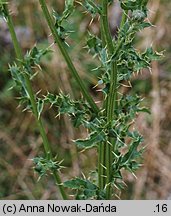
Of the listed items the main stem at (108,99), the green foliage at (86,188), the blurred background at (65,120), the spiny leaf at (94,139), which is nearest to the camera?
→ the main stem at (108,99)

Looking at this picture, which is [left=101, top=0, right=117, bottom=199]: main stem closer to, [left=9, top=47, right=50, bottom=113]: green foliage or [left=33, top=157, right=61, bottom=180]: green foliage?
[left=33, top=157, right=61, bottom=180]: green foliage

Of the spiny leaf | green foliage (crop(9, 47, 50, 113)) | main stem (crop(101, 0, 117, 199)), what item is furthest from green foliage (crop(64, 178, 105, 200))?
green foliage (crop(9, 47, 50, 113))

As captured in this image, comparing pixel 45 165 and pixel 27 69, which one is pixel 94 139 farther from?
pixel 27 69

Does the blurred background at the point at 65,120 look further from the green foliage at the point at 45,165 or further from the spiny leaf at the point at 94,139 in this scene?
the spiny leaf at the point at 94,139

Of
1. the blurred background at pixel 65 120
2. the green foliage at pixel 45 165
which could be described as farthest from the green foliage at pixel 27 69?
the blurred background at pixel 65 120

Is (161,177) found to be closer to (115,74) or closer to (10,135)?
(10,135)

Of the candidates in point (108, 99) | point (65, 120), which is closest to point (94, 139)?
point (108, 99)
